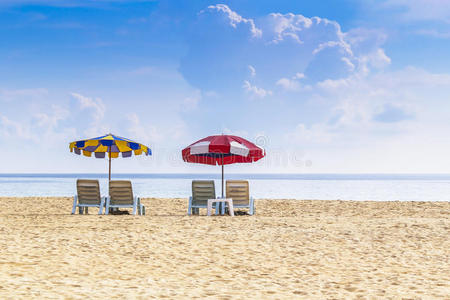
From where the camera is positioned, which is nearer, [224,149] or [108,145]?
[224,149]

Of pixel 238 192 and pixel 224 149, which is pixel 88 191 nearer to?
pixel 224 149

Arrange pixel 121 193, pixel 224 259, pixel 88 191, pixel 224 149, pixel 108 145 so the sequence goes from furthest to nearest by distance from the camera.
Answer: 1. pixel 108 145
2. pixel 88 191
3. pixel 121 193
4. pixel 224 149
5. pixel 224 259

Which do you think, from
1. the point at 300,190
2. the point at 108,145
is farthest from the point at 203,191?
the point at 300,190

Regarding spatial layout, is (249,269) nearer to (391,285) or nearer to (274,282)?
(274,282)

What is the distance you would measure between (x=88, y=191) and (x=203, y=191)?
264cm

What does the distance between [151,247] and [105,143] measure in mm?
5629

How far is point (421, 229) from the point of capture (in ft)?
25.5

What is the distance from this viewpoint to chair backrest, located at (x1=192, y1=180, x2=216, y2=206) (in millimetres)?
10594

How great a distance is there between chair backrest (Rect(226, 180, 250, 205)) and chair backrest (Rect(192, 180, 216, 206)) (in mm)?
371

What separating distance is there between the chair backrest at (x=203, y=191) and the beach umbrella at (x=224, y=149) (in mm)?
706

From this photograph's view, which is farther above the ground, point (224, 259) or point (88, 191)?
point (88, 191)

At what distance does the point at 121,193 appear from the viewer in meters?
10.4

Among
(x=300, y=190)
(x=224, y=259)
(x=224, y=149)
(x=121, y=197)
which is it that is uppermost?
(x=224, y=149)

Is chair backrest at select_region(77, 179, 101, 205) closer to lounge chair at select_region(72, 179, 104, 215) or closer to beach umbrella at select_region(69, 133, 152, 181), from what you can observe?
lounge chair at select_region(72, 179, 104, 215)
